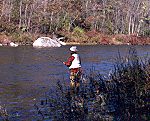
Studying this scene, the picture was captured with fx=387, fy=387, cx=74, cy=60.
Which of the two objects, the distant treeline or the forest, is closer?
the forest

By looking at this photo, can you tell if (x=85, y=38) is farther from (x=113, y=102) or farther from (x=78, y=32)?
(x=113, y=102)

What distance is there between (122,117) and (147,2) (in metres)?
80.1

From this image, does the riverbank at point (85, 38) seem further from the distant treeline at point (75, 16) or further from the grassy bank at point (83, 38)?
→ the distant treeline at point (75, 16)

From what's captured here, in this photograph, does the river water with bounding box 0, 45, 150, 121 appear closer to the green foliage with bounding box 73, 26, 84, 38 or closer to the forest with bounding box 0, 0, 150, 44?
the forest with bounding box 0, 0, 150, 44

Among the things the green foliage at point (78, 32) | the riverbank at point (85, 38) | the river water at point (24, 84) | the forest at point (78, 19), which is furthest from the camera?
the green foliage at point (78, 32)

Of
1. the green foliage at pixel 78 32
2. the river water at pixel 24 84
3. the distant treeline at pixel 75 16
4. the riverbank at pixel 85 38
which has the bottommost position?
the river water at pixel 24 84

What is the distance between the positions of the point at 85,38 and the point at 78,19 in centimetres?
1107

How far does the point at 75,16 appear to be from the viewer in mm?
71250

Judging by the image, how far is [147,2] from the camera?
281 feet

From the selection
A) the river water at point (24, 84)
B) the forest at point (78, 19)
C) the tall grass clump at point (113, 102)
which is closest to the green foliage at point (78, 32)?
the forest at point (78, 19)

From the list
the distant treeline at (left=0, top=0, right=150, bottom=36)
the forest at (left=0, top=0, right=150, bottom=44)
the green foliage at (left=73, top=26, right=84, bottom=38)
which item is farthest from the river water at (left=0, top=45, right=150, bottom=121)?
the green foliage at (left=73, top=26, right=84, bottom=38)

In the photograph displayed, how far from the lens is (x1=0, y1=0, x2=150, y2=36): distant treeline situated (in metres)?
63.1

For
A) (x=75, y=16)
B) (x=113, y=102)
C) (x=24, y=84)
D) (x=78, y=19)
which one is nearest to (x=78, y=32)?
(x=75, y=16)

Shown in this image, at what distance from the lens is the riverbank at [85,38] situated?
54.2 metres
